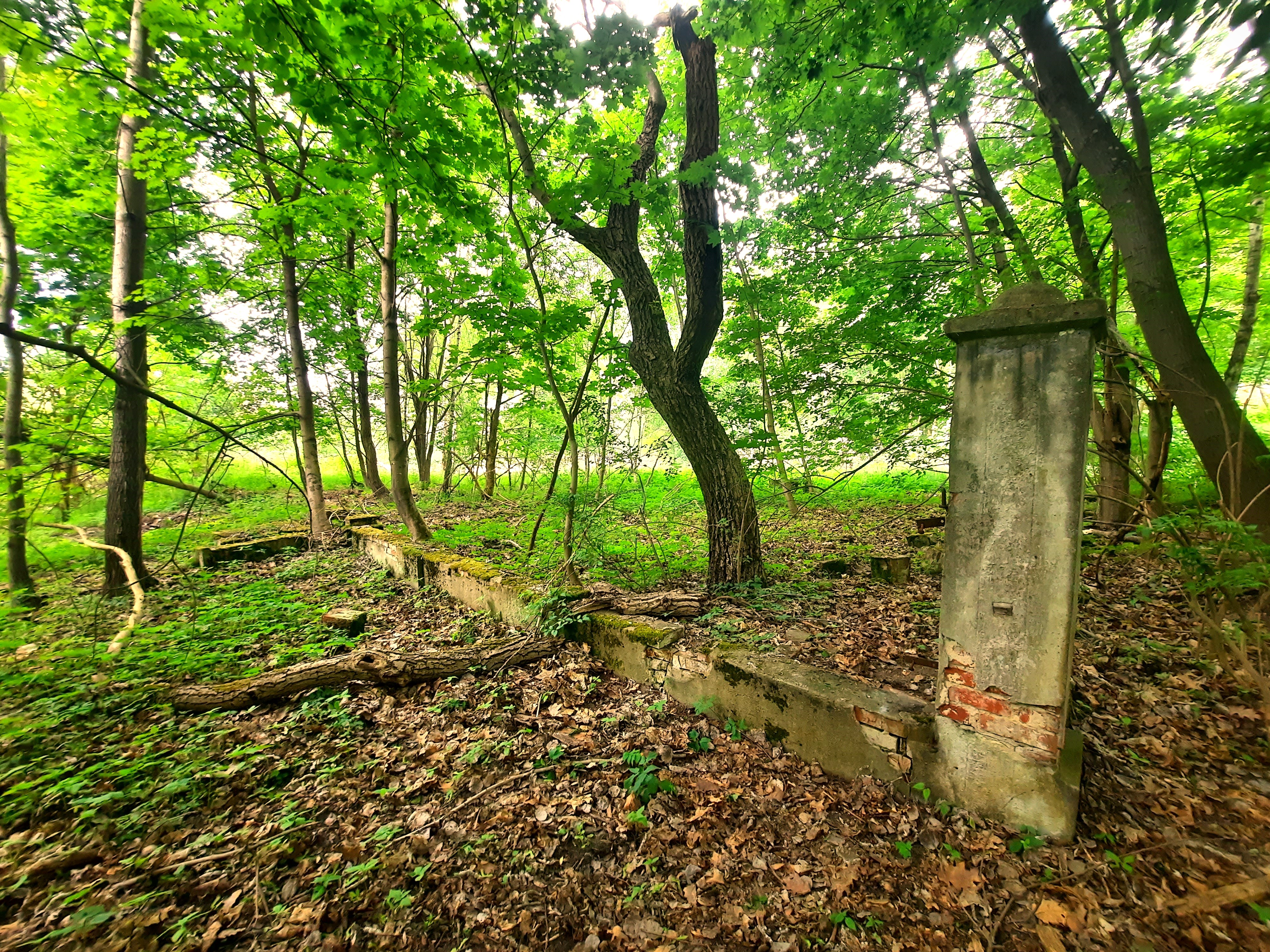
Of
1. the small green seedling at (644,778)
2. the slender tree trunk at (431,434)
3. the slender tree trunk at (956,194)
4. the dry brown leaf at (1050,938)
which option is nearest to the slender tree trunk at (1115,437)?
the slender tree trunk at (956,194)

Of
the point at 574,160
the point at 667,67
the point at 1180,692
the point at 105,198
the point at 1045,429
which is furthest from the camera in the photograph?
the point at 667,67

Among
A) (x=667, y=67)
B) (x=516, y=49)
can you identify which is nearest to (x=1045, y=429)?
(x=516, y=49)

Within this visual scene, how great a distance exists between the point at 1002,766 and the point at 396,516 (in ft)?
32.3

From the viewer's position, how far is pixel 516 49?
362 centimetres

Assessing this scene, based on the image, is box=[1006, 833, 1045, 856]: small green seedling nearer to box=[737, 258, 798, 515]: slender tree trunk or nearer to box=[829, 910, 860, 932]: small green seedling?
box=[829, 910, 860, 932]: small green seedling

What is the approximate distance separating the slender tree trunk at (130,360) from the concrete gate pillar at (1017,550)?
7.32 m

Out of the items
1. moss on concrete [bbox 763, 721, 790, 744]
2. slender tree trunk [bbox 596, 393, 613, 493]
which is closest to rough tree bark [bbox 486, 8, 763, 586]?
slender tree trunk [bbox 596, 393, 613, 493]

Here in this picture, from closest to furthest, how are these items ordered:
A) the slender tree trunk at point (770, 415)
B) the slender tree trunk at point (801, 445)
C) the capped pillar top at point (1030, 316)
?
the capped pillar top at point (1030, 316)
the slender tree trunk at point (801, 445)
the slender tree trunk at point (770, 415)

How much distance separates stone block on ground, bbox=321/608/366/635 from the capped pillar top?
5297 millimetres

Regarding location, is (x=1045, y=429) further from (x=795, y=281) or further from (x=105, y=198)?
(x=105, y=198)

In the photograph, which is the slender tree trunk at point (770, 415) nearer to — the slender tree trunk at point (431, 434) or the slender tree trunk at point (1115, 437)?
the slender tree trunk at point (1115, 437)

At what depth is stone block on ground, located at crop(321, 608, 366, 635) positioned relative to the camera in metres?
4.52

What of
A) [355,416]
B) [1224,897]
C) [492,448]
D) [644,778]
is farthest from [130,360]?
[1224,897]

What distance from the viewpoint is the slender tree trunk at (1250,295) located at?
4004 mm
